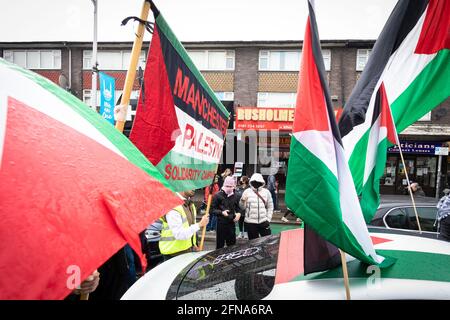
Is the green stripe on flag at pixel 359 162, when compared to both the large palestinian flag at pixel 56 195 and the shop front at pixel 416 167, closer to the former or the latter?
the large palestinian flag at pixel 56 195

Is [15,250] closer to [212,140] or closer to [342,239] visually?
[342,239]

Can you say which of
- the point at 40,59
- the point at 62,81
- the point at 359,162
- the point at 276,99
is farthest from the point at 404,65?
the point at 40,59

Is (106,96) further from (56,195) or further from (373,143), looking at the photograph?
(56,195)

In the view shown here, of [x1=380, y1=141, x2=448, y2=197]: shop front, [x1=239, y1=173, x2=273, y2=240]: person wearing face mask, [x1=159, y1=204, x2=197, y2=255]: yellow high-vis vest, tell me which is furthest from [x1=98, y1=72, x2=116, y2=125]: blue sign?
[x1=380, y1=141, x2=448, y2=197]: shop front

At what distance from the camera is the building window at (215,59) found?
1708cm

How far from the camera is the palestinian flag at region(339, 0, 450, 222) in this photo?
2.45 m

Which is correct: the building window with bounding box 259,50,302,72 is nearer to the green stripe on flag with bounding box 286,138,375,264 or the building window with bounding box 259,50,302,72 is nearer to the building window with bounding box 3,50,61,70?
the building window with bounding box 3,50,61,70

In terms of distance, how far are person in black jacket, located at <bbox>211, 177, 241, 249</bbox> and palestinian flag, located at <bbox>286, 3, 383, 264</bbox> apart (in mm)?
3346

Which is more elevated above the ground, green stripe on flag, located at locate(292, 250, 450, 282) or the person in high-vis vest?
green stripe on flag, located at locate(292, 250, 450, 282)

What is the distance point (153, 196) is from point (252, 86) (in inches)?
654

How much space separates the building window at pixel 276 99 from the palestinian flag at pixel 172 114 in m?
14.5

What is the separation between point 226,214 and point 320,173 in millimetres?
3450

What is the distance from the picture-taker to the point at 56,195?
0.74 m
